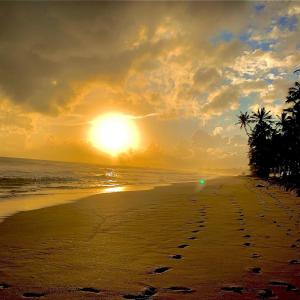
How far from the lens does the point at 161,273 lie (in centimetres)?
470

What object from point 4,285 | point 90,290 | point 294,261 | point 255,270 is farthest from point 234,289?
point 4,285

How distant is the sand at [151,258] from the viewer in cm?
407

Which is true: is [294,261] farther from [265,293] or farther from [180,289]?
[180,289]

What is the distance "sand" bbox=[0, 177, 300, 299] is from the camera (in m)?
4.07

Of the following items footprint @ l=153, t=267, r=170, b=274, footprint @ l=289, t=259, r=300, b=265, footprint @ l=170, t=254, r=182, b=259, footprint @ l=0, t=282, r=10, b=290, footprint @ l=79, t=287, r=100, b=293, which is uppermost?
footprint @ l=0, t=282, r=10, b=290

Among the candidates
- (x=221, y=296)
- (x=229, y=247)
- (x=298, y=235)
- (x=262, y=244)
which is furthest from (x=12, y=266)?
(x=298, y=235)

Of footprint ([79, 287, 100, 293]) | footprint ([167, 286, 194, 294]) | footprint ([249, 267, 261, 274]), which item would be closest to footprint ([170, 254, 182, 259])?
footprint ([249, 267, 261, 274])

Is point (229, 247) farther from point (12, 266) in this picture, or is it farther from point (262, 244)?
point (12, 266)

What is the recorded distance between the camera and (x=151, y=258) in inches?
218

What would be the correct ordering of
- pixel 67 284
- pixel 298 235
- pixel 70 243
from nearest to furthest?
pixel 67 284, pixel 70 243, pixel 298 235

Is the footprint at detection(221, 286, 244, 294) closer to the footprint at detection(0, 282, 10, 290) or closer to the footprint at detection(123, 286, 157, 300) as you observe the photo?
the footprint at detection(123, 286, 157, 300)

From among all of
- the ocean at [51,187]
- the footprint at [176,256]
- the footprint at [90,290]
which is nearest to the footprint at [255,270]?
the footprint at [176,256]

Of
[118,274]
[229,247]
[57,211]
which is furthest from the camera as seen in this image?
[57,211]

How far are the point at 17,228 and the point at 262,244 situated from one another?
6.42m
